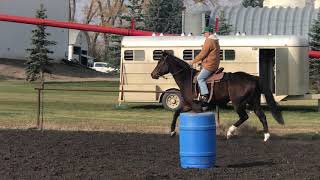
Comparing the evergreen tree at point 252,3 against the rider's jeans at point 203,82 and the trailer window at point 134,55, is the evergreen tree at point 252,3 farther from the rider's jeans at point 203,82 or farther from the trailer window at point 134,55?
the rider's jeans at point 203,82

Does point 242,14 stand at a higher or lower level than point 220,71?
higher

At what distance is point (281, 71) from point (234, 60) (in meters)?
1.82

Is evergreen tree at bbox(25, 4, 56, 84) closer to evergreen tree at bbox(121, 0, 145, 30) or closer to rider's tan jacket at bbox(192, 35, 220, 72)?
evergreen tree at bbox(121, 0, 145, 30)

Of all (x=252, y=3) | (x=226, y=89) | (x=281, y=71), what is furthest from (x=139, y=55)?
(x=252, y=3)

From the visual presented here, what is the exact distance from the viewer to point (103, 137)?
1385cm

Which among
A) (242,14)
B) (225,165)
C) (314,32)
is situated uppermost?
(242,14)

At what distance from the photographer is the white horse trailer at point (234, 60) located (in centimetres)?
2336

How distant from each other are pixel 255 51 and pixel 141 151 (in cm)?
1280

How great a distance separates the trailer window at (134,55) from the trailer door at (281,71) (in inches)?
205

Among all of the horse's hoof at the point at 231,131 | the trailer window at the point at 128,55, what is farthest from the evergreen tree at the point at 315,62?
the horse's hoof at the point at 231,131

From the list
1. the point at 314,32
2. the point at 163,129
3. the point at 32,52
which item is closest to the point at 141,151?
the point at 163,129

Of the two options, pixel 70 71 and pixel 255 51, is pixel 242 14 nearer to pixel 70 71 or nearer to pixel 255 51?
pixel 70 71

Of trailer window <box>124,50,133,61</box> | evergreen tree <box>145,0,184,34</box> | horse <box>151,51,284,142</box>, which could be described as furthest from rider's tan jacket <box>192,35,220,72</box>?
evergreen tree <box>145,0,184,34</box>

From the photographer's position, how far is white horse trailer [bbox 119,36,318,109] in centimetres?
2336
